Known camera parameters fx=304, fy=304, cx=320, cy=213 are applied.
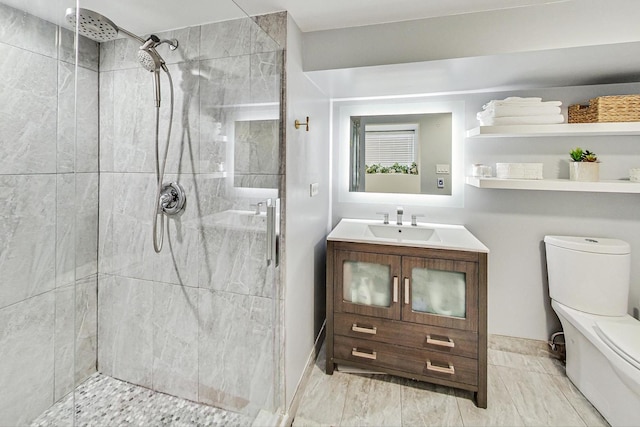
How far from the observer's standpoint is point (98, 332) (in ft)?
4.20

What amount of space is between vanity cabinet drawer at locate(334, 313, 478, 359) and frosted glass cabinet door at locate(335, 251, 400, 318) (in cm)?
6

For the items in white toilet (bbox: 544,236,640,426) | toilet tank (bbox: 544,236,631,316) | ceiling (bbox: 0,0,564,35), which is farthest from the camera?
toilet tank (bbox: 544,236,631,316)

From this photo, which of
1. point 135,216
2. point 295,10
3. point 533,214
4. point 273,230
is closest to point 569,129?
point 533,214

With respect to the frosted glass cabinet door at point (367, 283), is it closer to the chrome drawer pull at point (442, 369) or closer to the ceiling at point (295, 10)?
the chrome drawer pull at point (442, 369)

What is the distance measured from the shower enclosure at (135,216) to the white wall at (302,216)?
79 mm

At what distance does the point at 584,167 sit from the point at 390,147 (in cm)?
127

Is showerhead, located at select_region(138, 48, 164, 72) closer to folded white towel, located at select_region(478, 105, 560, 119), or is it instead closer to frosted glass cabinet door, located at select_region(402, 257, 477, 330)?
frosted glass cabinet door, located at select_region(402, 257, 477, 330)

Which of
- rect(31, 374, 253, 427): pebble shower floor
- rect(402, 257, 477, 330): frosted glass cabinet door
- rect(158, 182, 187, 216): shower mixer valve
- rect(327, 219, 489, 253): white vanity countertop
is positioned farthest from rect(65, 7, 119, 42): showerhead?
rect(402, 257, 477, 330): frosted glass cabinet door

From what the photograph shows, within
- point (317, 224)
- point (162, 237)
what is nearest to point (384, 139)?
point (317, 224)

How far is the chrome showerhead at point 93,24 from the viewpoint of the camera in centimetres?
89

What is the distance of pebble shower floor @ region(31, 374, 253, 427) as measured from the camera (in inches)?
48.5

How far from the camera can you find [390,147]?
99.7 inches

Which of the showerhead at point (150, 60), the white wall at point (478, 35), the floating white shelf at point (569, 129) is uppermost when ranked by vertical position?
the white wall at point (478, 35)

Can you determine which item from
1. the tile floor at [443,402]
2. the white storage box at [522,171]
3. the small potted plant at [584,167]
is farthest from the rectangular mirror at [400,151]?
the tile floor at [443,402]
